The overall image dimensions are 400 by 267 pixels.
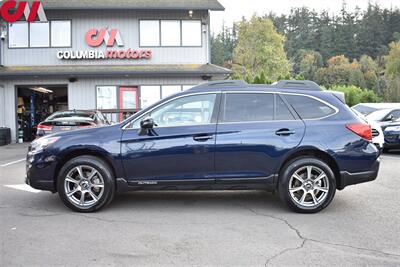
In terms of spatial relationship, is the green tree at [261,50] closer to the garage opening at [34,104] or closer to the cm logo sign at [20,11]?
the garage opening at [34,104]

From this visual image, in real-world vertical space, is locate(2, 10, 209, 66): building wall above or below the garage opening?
above

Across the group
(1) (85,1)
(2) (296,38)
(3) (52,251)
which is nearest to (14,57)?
(1) (85,1)

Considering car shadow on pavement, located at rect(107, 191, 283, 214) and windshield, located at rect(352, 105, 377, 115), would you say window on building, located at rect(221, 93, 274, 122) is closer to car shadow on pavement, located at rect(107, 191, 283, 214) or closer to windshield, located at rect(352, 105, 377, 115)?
car shadow on pavement, located at rect(107, 191, 283, 214)

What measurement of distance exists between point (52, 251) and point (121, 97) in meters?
15.8

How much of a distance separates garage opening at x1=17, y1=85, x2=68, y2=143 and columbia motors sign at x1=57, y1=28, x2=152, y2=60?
2.01 m

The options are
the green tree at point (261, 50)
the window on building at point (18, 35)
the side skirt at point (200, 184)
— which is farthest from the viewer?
the green tree at point (261, 50)

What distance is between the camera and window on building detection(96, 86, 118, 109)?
1984cm

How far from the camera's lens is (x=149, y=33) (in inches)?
802

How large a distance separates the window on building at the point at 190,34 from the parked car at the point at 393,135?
9927mm

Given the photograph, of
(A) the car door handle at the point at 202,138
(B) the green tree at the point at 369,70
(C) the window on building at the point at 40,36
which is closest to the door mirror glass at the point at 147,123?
(A) the car door handle at the point at 202,138

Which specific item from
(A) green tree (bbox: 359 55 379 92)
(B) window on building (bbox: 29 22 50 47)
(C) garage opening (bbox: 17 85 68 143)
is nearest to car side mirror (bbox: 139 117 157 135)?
(B) window on building (bbox: 29 22 50 47)

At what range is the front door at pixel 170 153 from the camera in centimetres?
593

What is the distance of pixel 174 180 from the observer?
5.98 m

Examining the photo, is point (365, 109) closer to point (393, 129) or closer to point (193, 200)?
point (393, 129)
